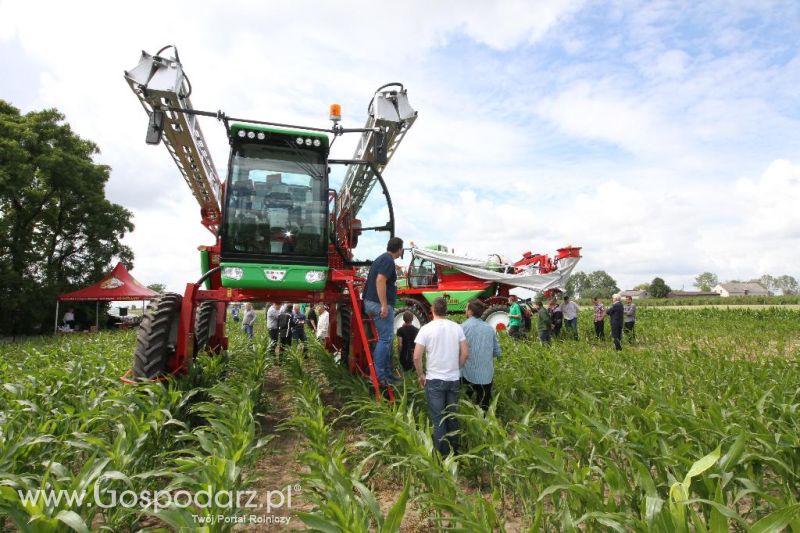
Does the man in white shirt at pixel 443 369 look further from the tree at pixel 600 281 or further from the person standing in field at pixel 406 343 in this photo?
the tree at pixel 600 281

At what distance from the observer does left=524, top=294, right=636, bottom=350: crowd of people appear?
10977mm

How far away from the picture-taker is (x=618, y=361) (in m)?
7.64

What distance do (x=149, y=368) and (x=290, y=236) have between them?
6.59 feet

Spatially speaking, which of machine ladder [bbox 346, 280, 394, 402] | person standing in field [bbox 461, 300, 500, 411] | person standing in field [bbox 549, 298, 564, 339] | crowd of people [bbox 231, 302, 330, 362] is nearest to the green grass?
machine ladder [bbox 346, 280, 394, 402]

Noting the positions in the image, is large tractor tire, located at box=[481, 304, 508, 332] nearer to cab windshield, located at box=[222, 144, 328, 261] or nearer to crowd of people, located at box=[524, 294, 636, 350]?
crowd of people, located at box=[524, 294, 636, 350]

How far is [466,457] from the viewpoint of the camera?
342 cm

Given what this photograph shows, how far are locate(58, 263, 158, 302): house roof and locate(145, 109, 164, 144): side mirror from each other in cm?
1548

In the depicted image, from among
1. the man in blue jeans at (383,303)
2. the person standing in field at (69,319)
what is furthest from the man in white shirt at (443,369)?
the person standing in field at (69,319)

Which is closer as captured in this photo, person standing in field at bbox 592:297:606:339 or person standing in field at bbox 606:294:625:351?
person standing in field at bbox 606:294:625:351

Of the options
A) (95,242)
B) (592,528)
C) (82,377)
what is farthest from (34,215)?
(592,528)

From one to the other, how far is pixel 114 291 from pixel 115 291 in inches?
1.4

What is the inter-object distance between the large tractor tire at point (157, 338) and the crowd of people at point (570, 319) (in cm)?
800

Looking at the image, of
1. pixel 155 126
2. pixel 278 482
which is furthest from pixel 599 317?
pixel 155 126

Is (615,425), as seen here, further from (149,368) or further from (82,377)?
(82,377)
